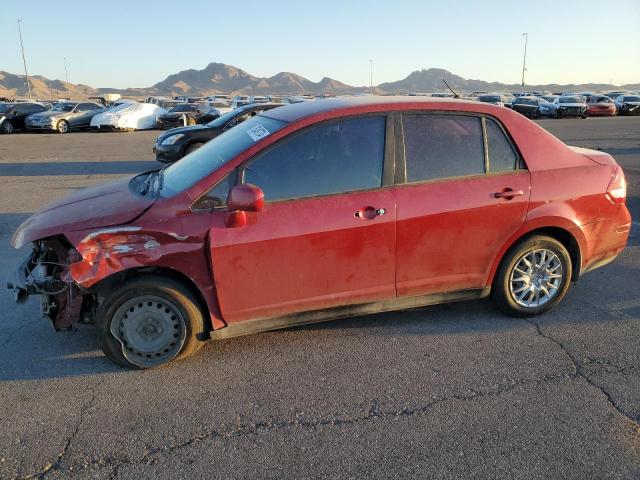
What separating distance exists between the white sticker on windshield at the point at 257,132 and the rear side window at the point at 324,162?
0.17 m

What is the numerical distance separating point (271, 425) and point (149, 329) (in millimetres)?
1135

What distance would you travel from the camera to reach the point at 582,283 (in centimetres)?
497

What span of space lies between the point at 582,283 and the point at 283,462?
372 centimetres

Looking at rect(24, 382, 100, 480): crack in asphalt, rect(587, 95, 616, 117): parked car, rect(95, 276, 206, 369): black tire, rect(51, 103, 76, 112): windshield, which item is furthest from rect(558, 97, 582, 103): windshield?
rect(24, 382, 100, 480): crack in asphalt

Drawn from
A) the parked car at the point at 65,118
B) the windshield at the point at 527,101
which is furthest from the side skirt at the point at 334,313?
the windshield at the point at 527,101

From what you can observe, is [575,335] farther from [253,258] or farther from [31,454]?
[31,454]

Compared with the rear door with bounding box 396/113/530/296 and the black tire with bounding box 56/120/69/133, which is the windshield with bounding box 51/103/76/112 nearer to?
the black tire with bounding box 56/120/69/133

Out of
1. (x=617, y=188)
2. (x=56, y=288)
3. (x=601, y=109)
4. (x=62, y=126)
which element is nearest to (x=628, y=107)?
(x=601, y=109)

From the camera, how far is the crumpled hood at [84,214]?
336 cm

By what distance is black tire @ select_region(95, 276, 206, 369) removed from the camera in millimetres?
3337

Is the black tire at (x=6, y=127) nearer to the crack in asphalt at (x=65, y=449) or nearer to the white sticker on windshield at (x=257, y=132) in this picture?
the white sticker on windshield at (x=257, y=132)

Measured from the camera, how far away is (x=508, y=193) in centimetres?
387

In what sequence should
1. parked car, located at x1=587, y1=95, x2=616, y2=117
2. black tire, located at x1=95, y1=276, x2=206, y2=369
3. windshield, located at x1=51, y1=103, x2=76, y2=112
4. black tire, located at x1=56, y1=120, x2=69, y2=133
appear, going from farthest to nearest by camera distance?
parked car, located at x1=587, y1=95, x2=616, y2=117 < windshield, located at x1=51, y1=103, x2=76, y2=112 < black tire, located at x1=56, y1=120, x2=69, y2=133 < black tire, located at x1=95, y1=276, x2=206, y2=369

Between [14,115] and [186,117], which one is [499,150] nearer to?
[186,117]
